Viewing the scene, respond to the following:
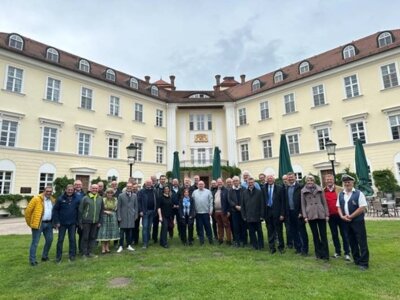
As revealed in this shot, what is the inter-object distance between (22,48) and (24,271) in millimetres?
21332

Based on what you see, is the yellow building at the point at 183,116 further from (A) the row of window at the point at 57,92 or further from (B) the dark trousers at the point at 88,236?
(B) the dark trousers at the point at 88,236

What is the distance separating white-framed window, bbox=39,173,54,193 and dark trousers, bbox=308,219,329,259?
20.0 meters

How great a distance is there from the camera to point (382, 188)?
66.3ft

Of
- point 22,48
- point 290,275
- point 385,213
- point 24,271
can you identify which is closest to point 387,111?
point 385,213

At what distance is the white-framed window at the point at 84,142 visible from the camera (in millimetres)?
23828

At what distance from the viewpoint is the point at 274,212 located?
24.0 feet

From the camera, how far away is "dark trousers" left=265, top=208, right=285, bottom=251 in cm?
724

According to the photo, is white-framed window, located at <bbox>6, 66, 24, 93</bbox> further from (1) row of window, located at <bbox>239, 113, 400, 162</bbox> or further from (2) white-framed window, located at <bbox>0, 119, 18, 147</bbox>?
(1) row of window, located at <bbox>239, 113, 400, 162</bbox>

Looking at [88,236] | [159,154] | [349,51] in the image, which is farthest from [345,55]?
[88,236]

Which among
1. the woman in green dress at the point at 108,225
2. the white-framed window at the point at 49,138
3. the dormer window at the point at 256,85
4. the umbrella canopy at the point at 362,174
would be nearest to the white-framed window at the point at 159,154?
the white-framed window at the point at 49,138

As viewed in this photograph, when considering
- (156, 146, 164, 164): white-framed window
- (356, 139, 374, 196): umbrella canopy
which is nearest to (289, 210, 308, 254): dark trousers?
(356, 139, 374, 196): umbrella canopy

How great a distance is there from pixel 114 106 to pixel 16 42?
9.07m

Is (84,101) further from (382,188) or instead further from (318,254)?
(382,188)

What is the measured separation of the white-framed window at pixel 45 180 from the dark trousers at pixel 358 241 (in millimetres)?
20816
